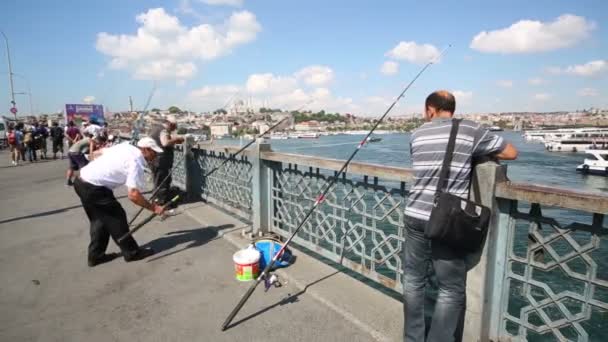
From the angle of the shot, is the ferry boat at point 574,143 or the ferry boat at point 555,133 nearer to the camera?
the ferry boat at point 574,143

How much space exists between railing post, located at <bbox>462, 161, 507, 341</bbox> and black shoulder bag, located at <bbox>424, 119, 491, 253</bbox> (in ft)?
0.68

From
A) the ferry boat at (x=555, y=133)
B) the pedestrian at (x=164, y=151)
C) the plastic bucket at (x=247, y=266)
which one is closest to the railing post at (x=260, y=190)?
the plastic bucket at (x=247, y=266)

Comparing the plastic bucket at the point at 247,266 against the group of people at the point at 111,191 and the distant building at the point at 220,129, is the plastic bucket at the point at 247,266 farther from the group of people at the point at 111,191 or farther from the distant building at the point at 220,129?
the distant building at the point at 220,129

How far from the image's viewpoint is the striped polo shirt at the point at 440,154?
7.17 feet

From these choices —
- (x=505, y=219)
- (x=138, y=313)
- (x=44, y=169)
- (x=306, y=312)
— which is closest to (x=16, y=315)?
(x=138, y=313)

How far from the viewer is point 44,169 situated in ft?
45.8

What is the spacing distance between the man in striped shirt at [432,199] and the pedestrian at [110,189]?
9.99 ft

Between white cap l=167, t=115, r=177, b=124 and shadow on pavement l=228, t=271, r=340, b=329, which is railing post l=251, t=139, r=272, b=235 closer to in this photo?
shadow on pavement l=228, t=271, r=340, b=329

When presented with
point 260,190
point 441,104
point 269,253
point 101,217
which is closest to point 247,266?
point 269,253

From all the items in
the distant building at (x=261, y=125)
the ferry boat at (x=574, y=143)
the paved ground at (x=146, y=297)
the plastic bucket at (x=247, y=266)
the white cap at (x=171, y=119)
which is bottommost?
the ferry boat at (x=574, y=143)

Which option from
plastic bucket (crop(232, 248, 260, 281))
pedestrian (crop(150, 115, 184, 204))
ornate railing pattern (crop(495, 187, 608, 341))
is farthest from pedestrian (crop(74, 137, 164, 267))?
ornate railing pattern (crop(495, 187, 608, 341))

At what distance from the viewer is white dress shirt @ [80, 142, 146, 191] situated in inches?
157

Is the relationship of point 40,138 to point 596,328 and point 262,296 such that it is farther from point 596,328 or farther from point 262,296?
point 596,328

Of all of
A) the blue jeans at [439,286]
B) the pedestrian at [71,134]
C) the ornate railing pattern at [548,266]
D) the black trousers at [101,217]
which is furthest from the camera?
the pedestrian at [71,134]
